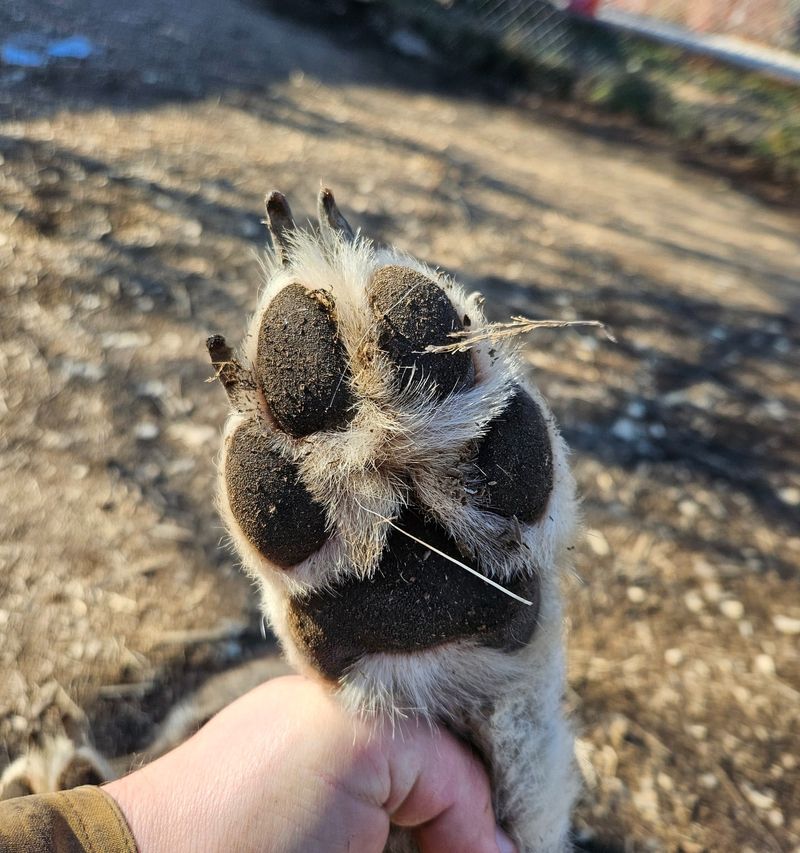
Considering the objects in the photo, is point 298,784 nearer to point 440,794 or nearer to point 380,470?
point 440,794

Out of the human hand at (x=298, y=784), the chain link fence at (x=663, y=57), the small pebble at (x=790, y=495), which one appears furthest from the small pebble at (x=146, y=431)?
the chain link fence at (x=663, y=57)

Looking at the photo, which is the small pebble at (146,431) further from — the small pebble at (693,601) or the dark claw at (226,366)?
the small pebble at (693,601)

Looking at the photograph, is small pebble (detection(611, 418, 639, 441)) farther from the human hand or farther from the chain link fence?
the chain link fence

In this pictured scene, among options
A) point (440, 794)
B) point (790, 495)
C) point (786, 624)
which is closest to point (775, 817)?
point (786, 624)

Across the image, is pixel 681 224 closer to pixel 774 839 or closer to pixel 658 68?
pixel 658 68

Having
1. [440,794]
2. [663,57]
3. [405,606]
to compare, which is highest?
[663,57]

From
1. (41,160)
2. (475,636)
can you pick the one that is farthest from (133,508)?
(41,160)
